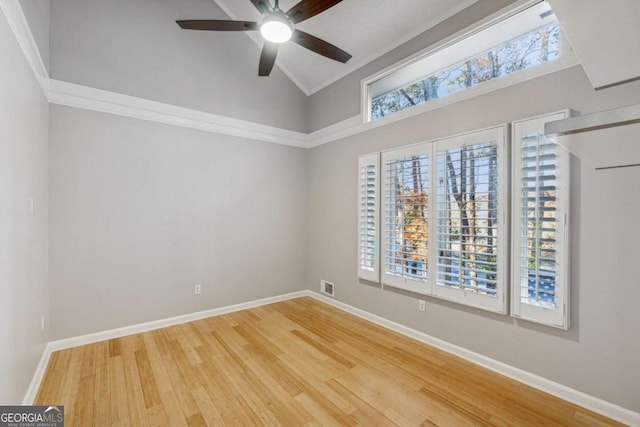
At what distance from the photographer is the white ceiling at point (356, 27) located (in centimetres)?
291

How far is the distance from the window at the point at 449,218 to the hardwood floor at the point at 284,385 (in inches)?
26.2

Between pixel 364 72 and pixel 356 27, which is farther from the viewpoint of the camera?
pixel 364 72

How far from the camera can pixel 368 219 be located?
11.9 ft

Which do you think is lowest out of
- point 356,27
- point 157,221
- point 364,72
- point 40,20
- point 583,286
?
point 583,286

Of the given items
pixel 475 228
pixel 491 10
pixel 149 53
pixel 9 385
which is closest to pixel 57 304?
pixel 9 385

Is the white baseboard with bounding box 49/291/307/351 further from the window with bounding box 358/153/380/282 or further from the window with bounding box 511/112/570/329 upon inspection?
the window with bounding box 511/112/570/329

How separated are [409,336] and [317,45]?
3075mm

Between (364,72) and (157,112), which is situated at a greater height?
(364,72)

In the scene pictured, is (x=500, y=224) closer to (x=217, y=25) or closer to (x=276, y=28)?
(x=276, y=28)

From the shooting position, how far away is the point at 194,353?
2783 mm

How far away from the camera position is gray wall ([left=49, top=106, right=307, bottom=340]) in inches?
113

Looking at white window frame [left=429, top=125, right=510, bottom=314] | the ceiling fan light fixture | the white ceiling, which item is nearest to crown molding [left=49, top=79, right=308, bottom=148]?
the white ceiling

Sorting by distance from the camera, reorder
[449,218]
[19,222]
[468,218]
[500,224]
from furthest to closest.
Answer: [449,218], [468,218], [500,224], [19,222]

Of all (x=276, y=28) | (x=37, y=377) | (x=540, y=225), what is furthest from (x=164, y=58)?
(x=540, y=225)
